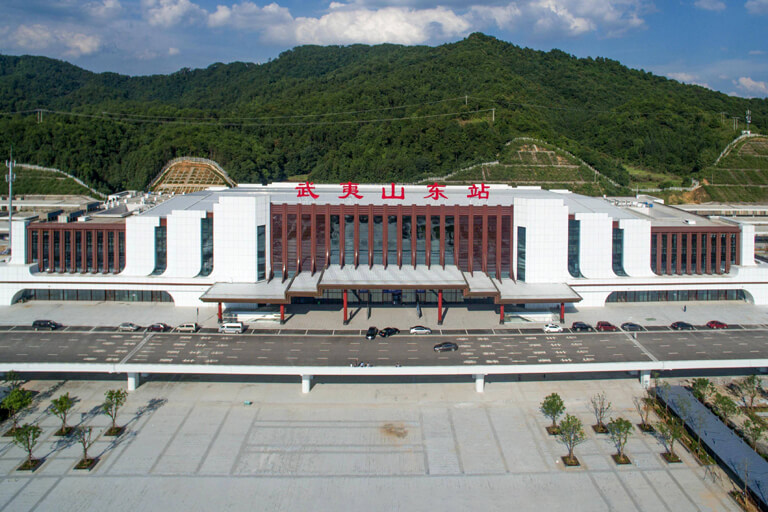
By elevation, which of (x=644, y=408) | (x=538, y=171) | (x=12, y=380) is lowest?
(x=644, y=408)

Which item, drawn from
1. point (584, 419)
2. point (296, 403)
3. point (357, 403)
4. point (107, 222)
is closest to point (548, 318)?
point (584, 419)

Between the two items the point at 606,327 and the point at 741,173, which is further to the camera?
the point at 741,173

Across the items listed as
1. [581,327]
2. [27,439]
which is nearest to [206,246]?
[27,439]

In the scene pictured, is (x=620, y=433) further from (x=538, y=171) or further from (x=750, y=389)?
(x=538, y=171)

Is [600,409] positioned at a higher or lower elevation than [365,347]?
lower

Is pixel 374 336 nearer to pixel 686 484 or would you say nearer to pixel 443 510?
pixel 443 510

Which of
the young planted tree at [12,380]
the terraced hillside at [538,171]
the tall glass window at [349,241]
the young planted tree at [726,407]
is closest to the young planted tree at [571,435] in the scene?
the young planted tree at [726,407]
